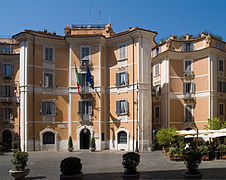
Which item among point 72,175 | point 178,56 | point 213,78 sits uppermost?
point 178,56

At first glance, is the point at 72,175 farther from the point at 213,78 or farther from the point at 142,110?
the point at 213,78

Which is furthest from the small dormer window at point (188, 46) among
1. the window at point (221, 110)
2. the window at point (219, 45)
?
the window at point (221, 110)

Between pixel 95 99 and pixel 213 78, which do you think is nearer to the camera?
pixel 95 99

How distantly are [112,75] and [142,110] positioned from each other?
6412 mm

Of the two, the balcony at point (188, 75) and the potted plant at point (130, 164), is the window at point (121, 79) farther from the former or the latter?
the potted plant at point (130, 164)

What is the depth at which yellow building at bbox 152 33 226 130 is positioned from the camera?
37.1 metres

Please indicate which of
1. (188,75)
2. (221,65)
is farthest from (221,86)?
(188,75)

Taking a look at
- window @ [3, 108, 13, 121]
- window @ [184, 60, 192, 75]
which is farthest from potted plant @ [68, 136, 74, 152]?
window @ [184, 60, 192, 75]

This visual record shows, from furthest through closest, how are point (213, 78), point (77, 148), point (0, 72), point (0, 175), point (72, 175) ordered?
point (0, 72) < point (213, 78) < point (77, 148) < point (0, 175) < point (72, 175)

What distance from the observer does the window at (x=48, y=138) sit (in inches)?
1340

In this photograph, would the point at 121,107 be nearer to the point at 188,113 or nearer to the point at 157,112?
the point at 157,112

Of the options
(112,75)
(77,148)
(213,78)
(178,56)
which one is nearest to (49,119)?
(77,148)

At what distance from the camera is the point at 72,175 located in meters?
12.4

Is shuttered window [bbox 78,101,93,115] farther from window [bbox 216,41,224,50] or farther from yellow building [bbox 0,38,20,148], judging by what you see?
window [bbox 216,41,224,50]
